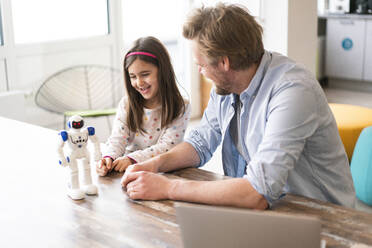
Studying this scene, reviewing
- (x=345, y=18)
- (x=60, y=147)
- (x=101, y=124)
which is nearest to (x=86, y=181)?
(x=60, y=147)

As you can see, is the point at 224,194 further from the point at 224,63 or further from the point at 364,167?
the point at 364,167

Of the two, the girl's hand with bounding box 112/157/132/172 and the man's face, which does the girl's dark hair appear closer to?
the girl's hand with bounding box 112/157/132/172

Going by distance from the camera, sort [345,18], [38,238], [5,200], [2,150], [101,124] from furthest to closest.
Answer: [345,18] → [101,124] → [2,150] → [5,200] → [38,238]

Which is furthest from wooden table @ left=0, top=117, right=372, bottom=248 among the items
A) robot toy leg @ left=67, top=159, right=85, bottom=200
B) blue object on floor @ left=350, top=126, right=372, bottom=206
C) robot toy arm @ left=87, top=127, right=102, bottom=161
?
blue object on floor @ left=350, top=126, right=372, bottom=206

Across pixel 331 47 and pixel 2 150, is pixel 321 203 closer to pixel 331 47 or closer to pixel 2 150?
pixel 2 150

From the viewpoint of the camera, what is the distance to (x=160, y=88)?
2.03 m

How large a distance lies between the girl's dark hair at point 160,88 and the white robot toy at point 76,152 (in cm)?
55

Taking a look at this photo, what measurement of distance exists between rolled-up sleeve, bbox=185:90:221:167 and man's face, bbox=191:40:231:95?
0.66ft

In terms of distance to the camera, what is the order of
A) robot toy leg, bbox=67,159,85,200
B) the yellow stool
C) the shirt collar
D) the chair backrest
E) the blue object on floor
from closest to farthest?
1. robot toy leg, bbox=67,159,85,200
2. the shirt collar
3. the blue object on floor
4. the yellow stool
5. the chair backrest

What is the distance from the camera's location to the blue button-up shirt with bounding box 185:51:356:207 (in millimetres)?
1393

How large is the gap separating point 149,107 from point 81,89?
100 inches

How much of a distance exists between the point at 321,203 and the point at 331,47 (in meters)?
5.19

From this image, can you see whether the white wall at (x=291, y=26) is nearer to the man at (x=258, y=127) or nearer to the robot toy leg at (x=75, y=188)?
the man at (x=258, y=127)

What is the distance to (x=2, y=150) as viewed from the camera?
1981 millimetres
